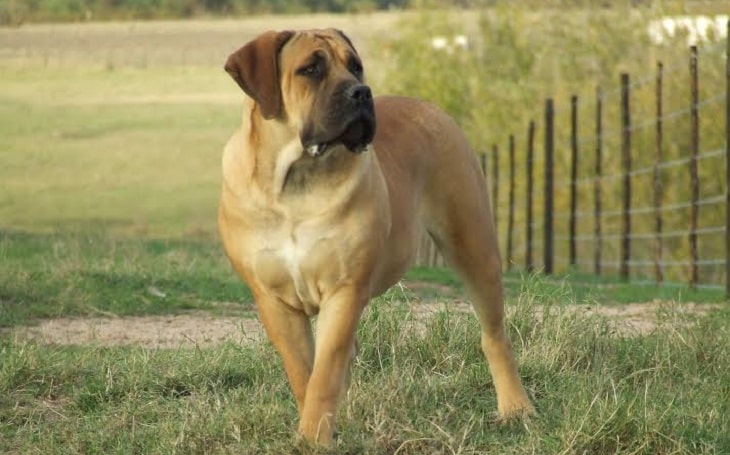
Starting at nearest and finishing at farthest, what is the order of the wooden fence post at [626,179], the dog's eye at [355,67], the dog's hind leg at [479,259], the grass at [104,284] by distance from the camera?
the dog's eye at [355,67] < the dog's hind leg at [479,259] < the grass at [104,284] < the wooden fence post at [626,179]

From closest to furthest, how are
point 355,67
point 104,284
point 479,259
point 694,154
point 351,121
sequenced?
point 351,121, point 355,67, point 479,259, point 104,284, point 694,154

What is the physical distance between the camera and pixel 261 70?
714cm

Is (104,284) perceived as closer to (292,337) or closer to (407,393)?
(407,393)

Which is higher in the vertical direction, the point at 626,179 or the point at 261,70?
the point at 261,70

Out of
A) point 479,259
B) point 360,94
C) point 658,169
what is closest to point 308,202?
point 360,94

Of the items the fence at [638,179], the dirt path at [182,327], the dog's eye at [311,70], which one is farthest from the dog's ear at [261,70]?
the fence at [638,179]

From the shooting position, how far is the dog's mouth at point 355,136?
22.6ft

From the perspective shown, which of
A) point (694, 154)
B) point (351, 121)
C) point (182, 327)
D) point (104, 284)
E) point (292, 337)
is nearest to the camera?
point (351, 121)

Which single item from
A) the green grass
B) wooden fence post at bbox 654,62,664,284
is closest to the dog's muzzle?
the green grass

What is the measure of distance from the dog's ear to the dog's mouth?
0.80ft

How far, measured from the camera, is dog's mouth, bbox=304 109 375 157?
22.6 ft

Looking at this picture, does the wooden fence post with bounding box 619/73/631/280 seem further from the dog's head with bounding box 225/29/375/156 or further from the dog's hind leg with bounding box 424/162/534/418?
the dog's head with bounding box 225/29/375/156

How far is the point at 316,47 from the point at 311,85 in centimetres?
15

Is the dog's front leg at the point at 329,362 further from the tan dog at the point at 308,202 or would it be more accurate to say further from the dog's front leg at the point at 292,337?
the dog's front leg at the point at 292,337
